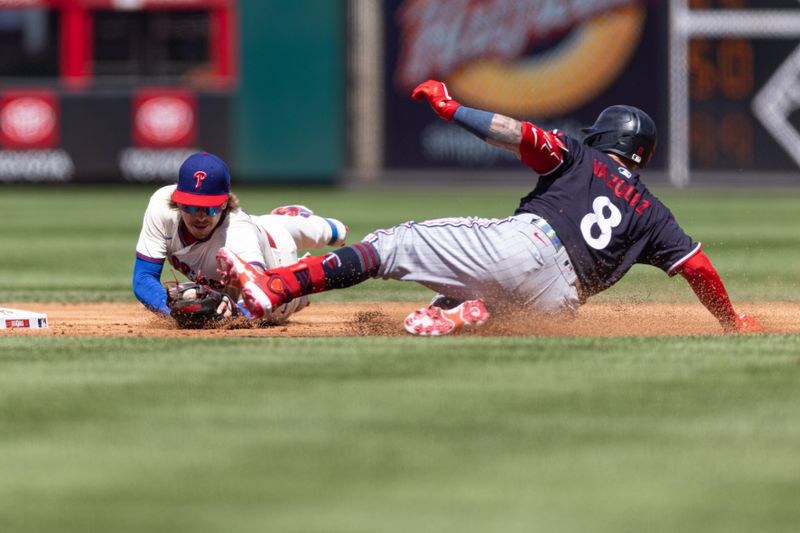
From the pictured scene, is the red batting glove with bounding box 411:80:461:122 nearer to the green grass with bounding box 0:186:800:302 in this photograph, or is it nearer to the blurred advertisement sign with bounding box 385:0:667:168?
the green grass with bounding box 0:186:800:302

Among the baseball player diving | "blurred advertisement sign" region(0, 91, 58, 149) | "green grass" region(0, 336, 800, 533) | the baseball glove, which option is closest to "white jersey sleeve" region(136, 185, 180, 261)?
the baseball player diving

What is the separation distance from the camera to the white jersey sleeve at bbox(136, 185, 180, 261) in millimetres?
6871

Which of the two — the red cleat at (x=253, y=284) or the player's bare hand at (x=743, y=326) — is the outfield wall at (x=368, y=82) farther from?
the red cleat at (x=253, y=284)

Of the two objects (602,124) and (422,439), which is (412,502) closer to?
(422,439)

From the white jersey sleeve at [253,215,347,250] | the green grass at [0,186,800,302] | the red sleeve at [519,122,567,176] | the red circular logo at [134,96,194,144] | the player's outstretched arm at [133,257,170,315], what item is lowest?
the green grass at [0,186,800,302]

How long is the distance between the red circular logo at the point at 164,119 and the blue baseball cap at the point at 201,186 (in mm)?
14632

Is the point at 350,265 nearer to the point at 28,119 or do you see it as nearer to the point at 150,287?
the point at 150,287

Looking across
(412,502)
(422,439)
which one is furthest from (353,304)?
(412,502)

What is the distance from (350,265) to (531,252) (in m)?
0.81

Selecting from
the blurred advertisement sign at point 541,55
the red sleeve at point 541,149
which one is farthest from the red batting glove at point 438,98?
the blurred advertisement sign at point 541,55

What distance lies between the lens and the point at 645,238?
6547 millimetres

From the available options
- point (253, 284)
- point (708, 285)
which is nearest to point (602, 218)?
point (708, 285)

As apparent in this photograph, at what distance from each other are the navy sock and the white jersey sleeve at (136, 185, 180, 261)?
1.02m

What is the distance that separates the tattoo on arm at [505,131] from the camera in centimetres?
608
